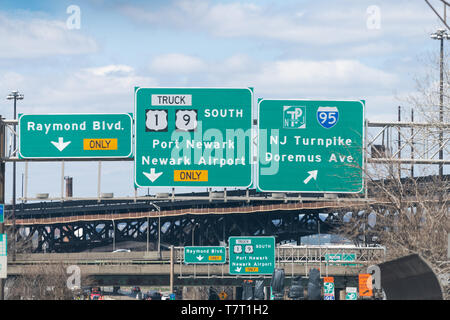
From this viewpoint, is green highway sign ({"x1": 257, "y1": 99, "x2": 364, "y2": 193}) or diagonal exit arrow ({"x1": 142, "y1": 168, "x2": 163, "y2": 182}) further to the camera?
green highway sign ({"x1": 257, "y1": 99, "x2": 364, "y2": 193})

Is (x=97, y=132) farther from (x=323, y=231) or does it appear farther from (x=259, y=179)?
(x=323, y=231)

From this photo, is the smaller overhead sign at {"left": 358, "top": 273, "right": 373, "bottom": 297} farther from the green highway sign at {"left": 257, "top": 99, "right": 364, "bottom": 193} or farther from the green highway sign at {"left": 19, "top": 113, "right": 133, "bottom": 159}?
the green highway sign at {"left": 19, "top": 113, "right": 133, "bottom": 159}

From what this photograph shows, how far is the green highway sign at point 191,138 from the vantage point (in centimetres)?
3512

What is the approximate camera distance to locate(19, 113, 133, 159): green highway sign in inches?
1387

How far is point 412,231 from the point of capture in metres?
32.4

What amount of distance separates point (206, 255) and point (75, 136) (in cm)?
2365

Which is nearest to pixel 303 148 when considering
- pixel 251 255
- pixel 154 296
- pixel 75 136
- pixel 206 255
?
pixel 75 136

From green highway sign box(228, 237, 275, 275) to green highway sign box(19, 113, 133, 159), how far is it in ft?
59.5

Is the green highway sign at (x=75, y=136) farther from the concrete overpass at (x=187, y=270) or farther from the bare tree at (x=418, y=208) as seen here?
the concrete overpass at (x=187, y=270)

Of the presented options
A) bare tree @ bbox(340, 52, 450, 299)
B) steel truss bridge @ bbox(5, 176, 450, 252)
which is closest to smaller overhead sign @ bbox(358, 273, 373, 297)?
bare tree @ bbox(340, 52, 450, 299)

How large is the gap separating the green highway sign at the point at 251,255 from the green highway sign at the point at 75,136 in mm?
18145

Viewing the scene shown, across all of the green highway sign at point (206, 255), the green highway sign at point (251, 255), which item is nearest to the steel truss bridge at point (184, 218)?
the green highway sign at point (206, 255)

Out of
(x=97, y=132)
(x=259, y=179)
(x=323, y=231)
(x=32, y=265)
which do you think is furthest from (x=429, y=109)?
(x=323, y=231)
